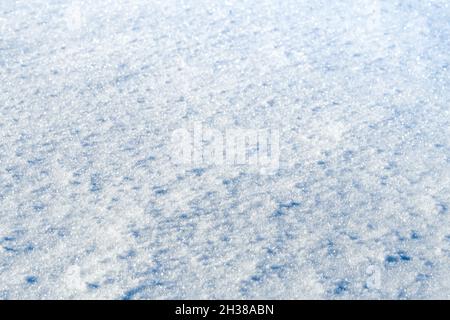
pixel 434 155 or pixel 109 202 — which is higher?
pixel 109 202

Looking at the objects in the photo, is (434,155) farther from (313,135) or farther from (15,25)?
(15,25)

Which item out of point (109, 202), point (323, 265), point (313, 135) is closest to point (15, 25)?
point (109, 202)

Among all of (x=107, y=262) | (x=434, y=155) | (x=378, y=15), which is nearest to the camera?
(x=107, y=262)

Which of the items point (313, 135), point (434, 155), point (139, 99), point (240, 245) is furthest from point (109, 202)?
point (434, 155)

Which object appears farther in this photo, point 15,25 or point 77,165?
point 15,25
